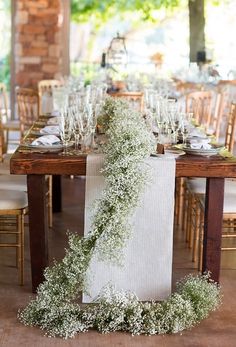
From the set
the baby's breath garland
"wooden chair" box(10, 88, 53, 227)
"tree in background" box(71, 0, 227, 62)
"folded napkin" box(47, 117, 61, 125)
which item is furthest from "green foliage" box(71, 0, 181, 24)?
the baby's breath garland

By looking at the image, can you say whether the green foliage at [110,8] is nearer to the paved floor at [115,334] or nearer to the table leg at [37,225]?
the paved floor at [115,334]

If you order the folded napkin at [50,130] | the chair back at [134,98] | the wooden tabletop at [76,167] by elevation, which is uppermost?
the chair back at [134,98]

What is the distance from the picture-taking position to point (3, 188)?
4.21 meters

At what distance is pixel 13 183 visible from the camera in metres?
4.39

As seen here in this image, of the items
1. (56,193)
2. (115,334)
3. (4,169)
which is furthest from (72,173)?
(56,193)

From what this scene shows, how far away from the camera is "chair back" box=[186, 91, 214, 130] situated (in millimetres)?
6521

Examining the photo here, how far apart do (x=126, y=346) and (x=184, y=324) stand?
0.34 meters

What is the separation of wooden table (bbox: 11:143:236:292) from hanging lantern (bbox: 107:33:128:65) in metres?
4.06

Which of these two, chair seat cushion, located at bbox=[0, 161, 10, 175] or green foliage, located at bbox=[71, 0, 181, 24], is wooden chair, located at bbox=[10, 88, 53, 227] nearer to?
chair seat cushion, located at bbox=[0, 161, 10, 175]

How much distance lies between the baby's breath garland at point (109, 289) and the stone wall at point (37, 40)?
5.10 m

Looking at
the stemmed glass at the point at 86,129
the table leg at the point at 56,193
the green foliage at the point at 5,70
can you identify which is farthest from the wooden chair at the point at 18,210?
the green foliage at the point at 5,70

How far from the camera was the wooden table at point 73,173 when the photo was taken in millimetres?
3570

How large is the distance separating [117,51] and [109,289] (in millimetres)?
4505

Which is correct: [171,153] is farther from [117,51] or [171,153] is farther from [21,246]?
[117,51]
